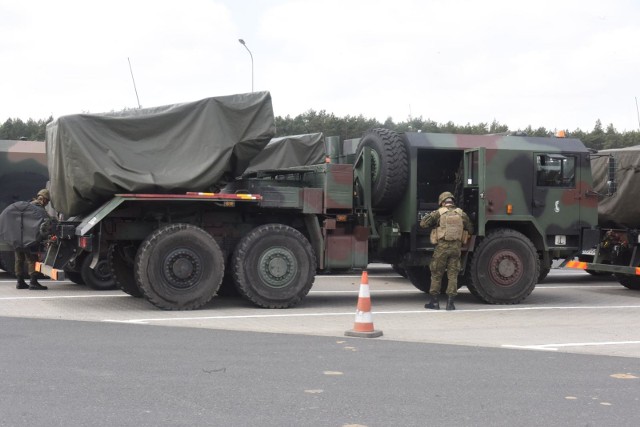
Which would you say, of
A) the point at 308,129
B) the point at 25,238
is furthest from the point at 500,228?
the point at 308,129

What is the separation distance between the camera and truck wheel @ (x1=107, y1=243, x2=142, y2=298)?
13.2 m

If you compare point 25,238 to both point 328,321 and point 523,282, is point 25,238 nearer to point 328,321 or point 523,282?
point 328,321

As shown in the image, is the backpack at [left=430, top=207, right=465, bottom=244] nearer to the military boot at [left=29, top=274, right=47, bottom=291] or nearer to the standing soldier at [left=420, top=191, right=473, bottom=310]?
the standing soldier at [left=420, top=191, right=473, bottom=310]

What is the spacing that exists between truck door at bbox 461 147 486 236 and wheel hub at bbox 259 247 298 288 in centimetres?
300

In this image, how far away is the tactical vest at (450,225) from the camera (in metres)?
13.1

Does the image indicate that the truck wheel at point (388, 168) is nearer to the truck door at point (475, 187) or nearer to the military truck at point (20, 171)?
the truck door at point (475, 187)

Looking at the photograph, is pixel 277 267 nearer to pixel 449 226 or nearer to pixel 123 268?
pixel 123 268

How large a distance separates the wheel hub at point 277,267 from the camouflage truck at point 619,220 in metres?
5.71

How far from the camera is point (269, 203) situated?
13.0 metres

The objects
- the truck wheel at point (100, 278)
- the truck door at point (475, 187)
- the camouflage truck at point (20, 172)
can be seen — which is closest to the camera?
the truck door at point (475, 187)

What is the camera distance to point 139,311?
40.5 feet

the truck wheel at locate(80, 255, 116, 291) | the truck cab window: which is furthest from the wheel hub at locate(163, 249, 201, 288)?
the truck cab window

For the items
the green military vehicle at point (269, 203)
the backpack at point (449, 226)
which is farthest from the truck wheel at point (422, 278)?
the backpack at point (449, 226)

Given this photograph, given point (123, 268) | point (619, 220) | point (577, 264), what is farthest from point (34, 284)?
point (619, 220)
